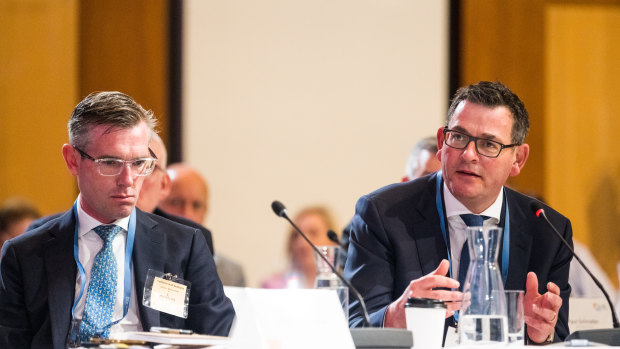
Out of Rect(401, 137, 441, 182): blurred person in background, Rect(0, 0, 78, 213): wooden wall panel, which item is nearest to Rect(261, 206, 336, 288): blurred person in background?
Rect(401, 137, 441, 182): blurred person in background

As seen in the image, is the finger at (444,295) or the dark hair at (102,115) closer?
the finger at (444,295)

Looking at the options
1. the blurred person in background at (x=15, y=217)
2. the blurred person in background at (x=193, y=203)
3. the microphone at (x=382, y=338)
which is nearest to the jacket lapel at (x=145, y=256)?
the microphone at (x=382, y=338)

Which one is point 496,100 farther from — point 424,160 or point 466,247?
point 424,160

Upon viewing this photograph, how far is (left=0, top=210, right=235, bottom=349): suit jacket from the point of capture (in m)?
2.68

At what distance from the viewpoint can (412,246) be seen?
3070 millimetres

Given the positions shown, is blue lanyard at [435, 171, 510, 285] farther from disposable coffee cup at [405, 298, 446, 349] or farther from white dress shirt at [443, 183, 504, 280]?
disposable coffee cup at [405, 298, 446, 349]

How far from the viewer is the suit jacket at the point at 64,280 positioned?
2.68m

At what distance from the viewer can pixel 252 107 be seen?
6.57 meters

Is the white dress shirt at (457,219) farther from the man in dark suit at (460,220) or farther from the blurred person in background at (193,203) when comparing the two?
the blurred person in background at (193,203)

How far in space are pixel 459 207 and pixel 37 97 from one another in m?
4.06

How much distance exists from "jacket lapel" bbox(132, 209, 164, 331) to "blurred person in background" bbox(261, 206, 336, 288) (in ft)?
10.2

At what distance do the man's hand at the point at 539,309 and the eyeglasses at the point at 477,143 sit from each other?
57 centimetres

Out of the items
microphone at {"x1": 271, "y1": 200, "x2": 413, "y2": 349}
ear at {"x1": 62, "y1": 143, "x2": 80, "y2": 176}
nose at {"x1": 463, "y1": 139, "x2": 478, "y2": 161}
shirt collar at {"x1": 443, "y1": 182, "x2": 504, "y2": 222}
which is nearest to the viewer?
microphone at {"x1": 271, "y1": 200, "x2": 413, "y2": 349}

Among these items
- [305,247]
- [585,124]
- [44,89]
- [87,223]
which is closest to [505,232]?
[87,223]
